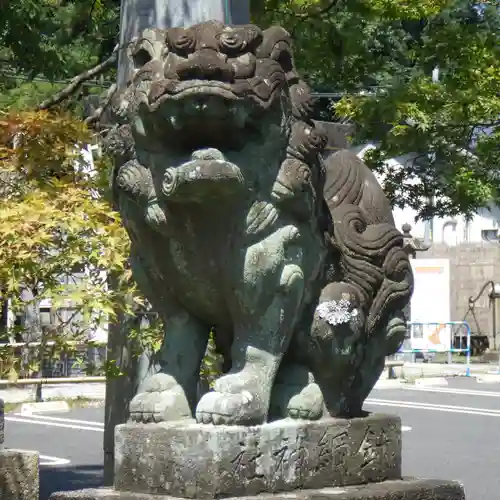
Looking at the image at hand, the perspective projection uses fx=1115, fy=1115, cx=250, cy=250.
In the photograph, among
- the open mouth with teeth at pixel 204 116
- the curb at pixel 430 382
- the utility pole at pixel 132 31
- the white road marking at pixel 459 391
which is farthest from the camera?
the curb at pixel 430 382

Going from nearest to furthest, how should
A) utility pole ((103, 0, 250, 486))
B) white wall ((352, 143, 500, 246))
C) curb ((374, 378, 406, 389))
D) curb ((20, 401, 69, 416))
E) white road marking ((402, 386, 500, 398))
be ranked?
utility pole ((103, 0, 250, 486))
curb ((20, 401, 69, 416))
white road marking ((402, 386, 500, 398))
curb ((374, 378, 406, 389))
white wall ((352, 143, 500, 246))

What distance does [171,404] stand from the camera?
13.2ft

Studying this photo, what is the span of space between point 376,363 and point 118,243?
111 inches

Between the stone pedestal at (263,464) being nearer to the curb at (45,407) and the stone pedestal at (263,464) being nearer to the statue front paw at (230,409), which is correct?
the statue front paw at (230,409)

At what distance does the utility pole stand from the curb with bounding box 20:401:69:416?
30.8 feet

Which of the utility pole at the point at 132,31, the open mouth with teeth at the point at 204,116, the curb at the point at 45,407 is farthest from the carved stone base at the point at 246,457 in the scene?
the curb at the point at 45,407

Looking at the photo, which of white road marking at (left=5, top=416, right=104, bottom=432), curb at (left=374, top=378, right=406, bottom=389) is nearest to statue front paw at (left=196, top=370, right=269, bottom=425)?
white road marking at (left=5, top=416, right=104, bottom=432)

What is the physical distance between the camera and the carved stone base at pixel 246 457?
3.74 metres

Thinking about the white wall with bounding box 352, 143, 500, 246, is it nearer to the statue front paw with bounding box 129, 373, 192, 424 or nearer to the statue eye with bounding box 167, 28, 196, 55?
the statue front paw with bounding box 129, 373, 192, 424

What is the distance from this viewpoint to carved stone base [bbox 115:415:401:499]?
3.74 meters

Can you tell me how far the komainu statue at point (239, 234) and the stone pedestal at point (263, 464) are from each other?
78 mm

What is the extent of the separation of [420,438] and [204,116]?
10.5 meters

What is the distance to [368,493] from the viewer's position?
13.2ft

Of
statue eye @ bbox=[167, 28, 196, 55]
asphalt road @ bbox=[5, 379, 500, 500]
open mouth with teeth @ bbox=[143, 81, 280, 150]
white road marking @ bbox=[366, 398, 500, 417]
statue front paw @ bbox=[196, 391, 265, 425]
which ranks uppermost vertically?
statue eye @ bbox=[167, 28, 196, 55]
